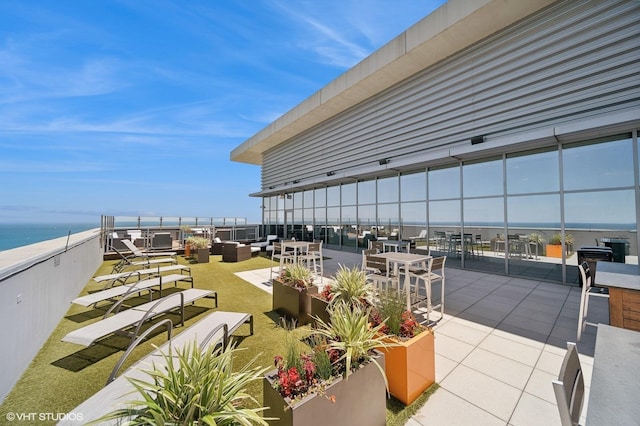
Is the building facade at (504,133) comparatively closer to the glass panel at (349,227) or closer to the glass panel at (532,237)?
the glass panel at (532,237)

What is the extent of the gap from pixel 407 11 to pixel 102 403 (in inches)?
476

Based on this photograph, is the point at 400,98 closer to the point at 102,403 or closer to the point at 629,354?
the point at 629,354

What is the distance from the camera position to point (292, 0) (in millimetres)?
9039

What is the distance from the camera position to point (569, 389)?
1197 mm

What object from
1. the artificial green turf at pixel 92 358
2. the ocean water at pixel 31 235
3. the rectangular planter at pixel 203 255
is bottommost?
the artificial green turf at pixel 92 358

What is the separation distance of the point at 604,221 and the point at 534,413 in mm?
6502

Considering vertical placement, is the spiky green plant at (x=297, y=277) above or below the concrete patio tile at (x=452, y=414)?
above

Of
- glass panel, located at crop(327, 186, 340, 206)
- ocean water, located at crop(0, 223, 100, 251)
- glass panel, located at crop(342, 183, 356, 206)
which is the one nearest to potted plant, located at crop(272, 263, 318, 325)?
ocean water, located at crop(0, 223, 100, 251)

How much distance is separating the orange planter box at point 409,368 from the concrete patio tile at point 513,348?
1.36 metres

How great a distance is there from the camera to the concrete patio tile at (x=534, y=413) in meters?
2.09

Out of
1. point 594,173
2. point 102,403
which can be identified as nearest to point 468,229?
point 594,173

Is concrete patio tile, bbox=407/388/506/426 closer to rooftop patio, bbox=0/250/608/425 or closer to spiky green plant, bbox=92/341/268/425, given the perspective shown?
rooftop patio, bbox=0/250/608/425

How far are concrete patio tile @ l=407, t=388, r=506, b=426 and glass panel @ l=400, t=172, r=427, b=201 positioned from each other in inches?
317

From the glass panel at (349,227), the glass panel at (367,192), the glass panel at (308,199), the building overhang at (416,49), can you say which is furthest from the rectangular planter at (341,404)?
the glass panel at (308,199)
